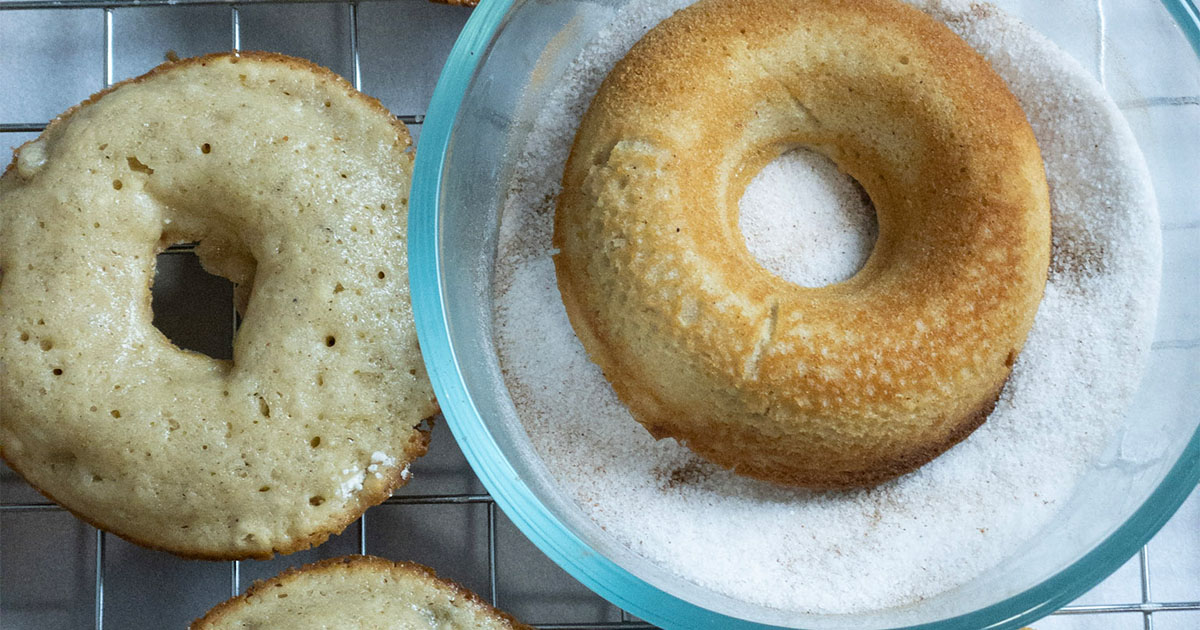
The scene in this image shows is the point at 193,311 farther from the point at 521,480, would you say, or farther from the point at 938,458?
the point at 938,458

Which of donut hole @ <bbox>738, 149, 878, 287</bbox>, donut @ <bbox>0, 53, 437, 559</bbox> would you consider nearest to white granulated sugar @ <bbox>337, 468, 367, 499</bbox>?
donut @ <bbox>0, 53, 437, 559</bbox>

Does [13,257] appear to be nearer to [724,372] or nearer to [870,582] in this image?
[724,372]

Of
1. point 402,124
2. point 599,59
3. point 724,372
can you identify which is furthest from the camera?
point 402,124

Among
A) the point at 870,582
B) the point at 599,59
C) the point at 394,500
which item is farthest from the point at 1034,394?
the point at 394,500

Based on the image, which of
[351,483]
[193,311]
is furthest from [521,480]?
[193,311]

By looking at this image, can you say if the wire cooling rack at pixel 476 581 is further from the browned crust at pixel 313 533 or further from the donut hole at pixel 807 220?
the donut hole at pixel 807 220

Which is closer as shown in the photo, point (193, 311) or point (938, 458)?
point (938, 458)

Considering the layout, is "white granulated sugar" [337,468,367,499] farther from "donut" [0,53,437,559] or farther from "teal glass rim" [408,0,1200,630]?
"teal glass rim" [408,0,1200,630]
